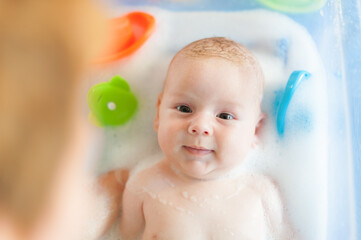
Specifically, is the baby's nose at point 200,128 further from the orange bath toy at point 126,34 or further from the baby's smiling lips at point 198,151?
the orange bath toy at point 126,34

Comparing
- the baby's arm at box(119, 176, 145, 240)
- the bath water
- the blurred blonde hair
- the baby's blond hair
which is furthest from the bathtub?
the blurred blonde hair

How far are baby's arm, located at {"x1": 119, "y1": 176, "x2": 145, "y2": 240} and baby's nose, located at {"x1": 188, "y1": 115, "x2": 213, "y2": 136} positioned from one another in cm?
26

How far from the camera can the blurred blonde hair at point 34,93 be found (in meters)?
0.43

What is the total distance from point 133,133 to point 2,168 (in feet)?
2.73

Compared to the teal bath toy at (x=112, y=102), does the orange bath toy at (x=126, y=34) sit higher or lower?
higher

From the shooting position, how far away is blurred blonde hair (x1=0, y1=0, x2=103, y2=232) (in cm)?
43

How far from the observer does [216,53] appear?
1018mm

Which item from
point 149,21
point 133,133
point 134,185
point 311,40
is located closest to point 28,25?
point 134,185

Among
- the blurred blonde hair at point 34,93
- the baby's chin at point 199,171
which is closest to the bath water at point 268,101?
the baby's chin at point 199,171

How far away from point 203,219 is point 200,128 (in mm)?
248

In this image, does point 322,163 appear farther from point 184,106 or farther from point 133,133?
point 133,133

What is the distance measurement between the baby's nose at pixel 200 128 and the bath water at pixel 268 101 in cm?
26

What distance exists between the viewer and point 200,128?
37.3 inches

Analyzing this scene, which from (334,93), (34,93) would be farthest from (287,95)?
(34,93)
